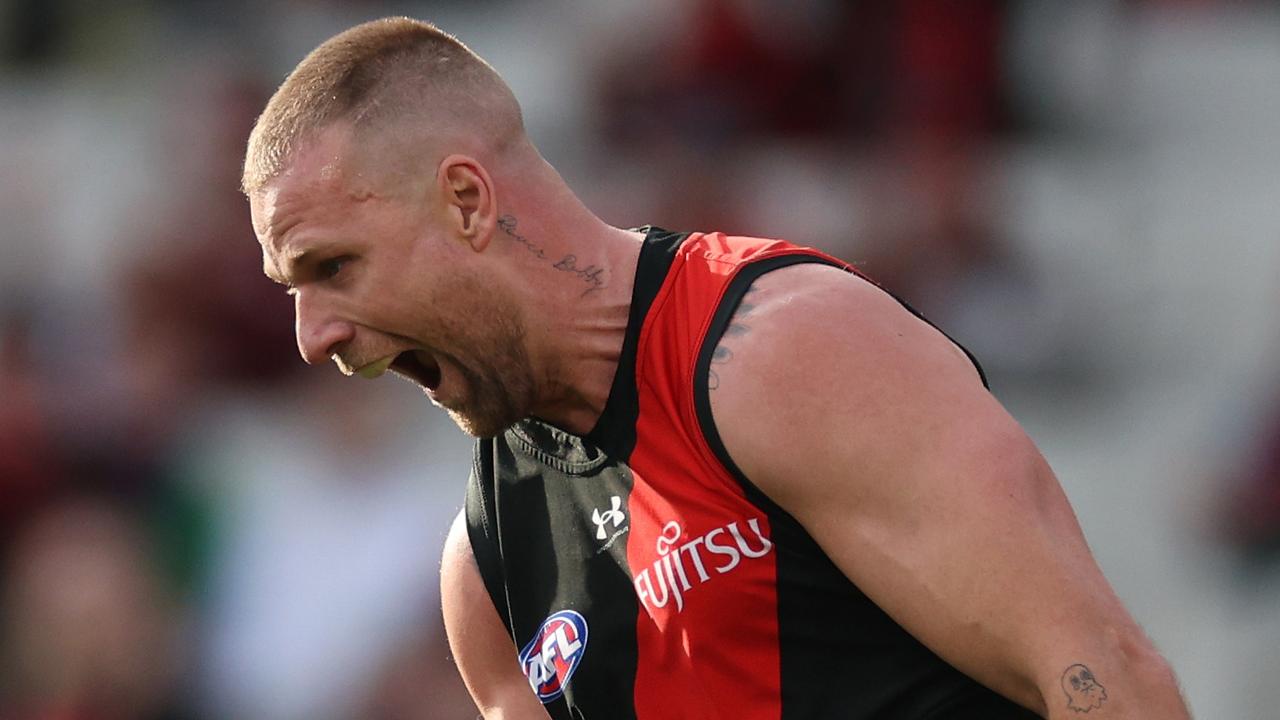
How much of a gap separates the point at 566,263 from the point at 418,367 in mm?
341

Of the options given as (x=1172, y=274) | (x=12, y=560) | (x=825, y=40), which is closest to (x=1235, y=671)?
(x=1172, y=274)

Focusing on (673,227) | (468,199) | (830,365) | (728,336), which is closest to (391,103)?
(468,199)

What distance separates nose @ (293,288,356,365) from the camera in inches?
112

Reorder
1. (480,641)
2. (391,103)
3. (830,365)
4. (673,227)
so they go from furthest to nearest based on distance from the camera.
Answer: (673,227) < (480,641) < (391,103) < (830,365)

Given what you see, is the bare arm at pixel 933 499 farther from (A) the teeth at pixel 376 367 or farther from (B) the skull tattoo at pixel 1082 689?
(A) the teeth at pixel 376 367

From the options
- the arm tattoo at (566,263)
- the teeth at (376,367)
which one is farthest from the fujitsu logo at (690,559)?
the teeth at (376,367)

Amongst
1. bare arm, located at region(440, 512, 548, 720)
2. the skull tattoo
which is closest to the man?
the skull tattoo

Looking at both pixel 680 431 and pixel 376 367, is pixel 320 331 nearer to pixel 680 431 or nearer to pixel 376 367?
pixel 376 367

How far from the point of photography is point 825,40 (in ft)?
24.7

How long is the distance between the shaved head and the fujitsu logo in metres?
0.73

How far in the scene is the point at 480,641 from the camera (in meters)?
3.34

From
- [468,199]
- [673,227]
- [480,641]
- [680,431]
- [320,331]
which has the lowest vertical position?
[673,227]

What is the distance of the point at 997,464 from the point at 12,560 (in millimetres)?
5105

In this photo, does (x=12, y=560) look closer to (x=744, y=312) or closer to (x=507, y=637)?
(x=507, y=637)
